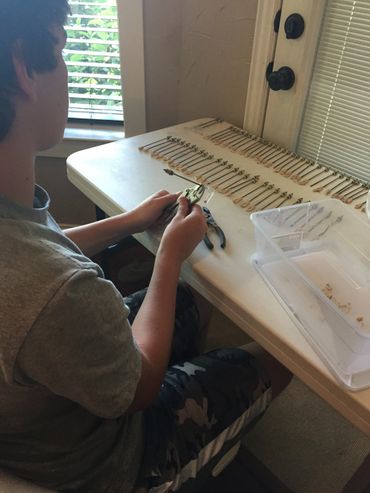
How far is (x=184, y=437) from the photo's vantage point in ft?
2.26

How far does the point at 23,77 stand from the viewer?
1.58 ft

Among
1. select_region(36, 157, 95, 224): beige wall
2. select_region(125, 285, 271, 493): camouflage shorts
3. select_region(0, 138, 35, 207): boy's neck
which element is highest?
select_region(0, 138, 35, 207): boy's neck

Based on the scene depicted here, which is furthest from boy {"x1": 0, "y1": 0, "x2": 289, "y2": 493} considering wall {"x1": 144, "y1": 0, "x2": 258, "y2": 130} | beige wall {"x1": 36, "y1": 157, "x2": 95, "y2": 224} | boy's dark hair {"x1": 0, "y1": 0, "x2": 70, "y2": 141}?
beige wall {"x1": 36, "y1": 157, "x2": 95, "y2": 224}

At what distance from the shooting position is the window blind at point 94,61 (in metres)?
1.38

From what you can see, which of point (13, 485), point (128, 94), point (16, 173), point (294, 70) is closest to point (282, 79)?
point (294, 70)

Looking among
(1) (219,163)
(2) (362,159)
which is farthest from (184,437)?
(2) (362,159)

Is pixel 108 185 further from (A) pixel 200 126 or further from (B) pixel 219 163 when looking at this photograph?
(A) pixel 200 126

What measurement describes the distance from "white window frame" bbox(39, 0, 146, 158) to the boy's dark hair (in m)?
0.83

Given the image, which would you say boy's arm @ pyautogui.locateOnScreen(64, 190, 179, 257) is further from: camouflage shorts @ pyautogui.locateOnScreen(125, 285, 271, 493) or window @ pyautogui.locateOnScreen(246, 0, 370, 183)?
window @ pyautogui.locateOnScreen(246, 0, 370, 183)

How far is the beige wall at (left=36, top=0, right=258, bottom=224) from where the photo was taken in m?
1.18

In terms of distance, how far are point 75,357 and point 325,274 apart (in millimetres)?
472

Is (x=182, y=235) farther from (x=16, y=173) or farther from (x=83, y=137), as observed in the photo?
(x=83, y=137)

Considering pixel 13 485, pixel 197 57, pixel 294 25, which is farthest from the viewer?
pixel 197 57

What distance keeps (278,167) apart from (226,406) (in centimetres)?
61
